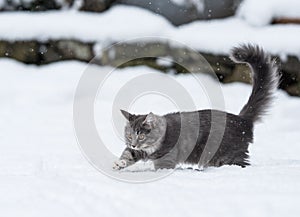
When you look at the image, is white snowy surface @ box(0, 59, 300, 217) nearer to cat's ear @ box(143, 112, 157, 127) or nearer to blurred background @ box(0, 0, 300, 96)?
cat's ear @ box(143, 112, 157, 127)

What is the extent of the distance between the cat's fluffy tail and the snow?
3.50 m

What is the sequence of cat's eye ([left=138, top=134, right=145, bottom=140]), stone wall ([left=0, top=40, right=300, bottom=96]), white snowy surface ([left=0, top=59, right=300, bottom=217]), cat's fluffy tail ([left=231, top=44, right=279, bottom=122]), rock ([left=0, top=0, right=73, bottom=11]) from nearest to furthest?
white snowy surface ([left=0, top=59, right=300, bottom=217]), cat's eye ([left=138, top=134, right=145, bottom=140]), cat's fluffy tail ([left=231, top=44, right=279, bottom=122]), stone wall ([left=0, top=40, right=300, bottom=96]), rock ([left=0, top=0, right=73, bottom=11])

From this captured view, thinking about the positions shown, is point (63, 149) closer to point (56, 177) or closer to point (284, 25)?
point (56, 177)

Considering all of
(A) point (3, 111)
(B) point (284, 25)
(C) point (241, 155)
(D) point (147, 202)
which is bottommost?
(A) point (3, 111)

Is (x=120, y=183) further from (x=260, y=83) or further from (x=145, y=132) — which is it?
(x=260, y=83)

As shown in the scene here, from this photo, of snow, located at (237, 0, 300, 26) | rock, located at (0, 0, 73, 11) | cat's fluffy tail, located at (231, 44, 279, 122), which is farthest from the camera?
rock, located at (0, 0, 73, 11)

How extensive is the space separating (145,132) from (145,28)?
13.8ft

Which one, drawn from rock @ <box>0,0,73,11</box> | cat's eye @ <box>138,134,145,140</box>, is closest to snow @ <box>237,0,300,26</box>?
rock @ <box>0,0,73,11</box>

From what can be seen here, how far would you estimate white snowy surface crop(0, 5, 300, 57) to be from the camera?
8102 mm

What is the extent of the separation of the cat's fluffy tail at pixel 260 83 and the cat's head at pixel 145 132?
0.87m

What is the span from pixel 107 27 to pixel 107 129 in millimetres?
2188

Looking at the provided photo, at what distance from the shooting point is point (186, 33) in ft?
27.3

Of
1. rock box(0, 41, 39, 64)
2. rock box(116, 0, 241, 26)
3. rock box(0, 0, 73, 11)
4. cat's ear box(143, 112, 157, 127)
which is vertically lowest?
rock box(0, 41, 39, 64)

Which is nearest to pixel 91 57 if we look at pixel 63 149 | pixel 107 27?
pixel 107 27
